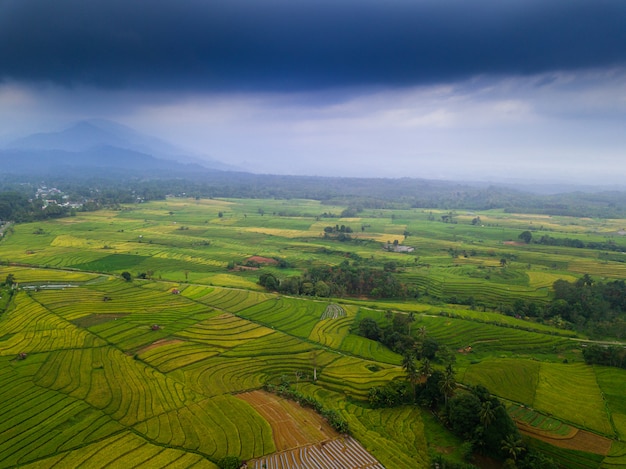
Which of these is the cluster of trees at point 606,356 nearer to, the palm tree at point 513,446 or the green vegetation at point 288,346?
the green vegetation at point 288,346

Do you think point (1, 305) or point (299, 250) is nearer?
point (1, 305)

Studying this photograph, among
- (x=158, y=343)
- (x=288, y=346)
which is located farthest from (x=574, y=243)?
(x=158, y=343)

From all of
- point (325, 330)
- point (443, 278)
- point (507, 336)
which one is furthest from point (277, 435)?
point (443, 278)

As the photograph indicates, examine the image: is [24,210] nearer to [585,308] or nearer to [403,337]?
[403,337]

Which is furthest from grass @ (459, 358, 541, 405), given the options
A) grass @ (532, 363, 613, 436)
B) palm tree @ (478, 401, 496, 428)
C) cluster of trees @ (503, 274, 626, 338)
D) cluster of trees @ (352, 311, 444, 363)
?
cluster of trees @ (503, 274, 626, 338)

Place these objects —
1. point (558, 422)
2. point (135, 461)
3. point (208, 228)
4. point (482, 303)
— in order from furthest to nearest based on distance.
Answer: point (208, 228) < point (482, 303) < point (558, 422) < point (135, 461)

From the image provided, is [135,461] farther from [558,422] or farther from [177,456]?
[558,422]
